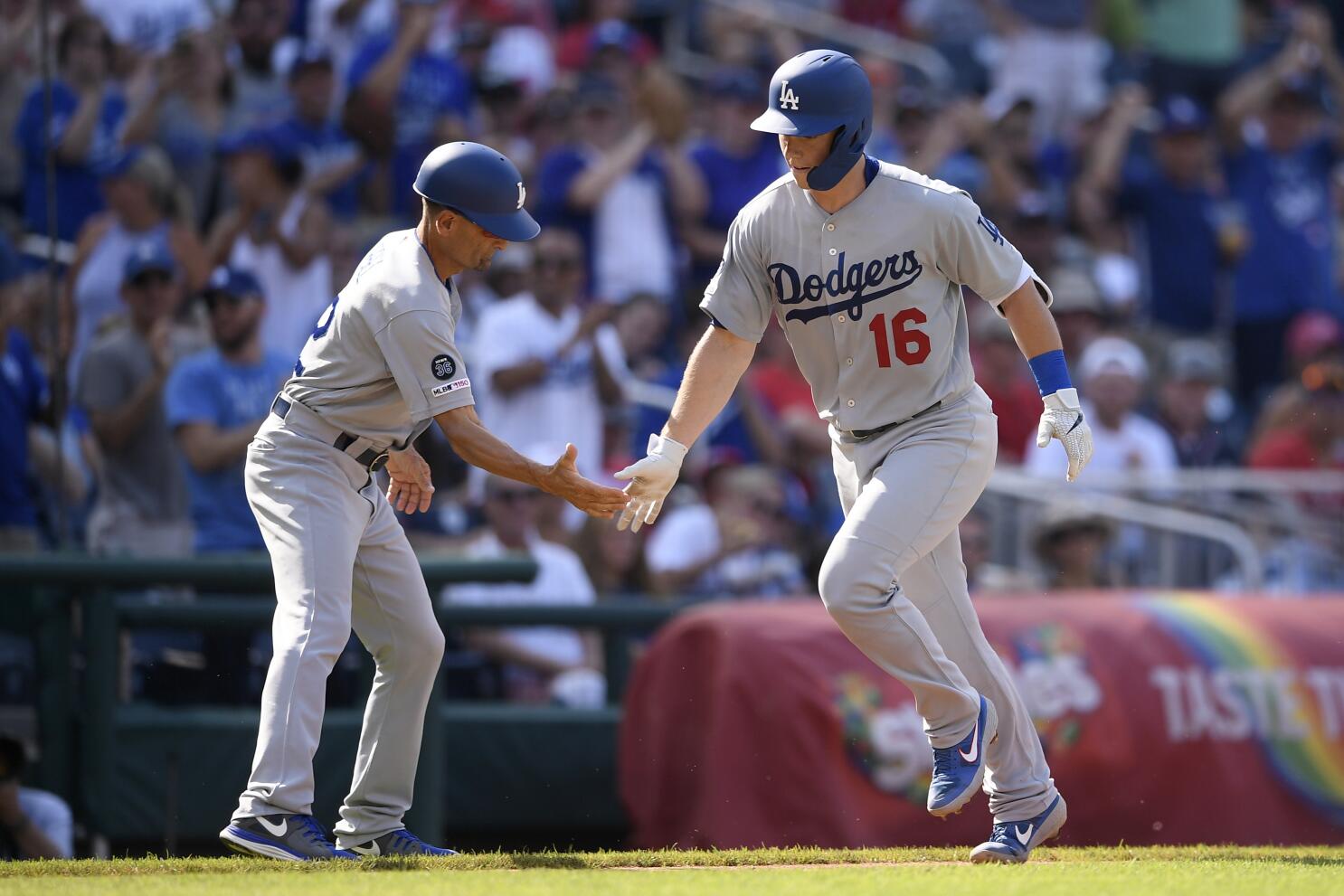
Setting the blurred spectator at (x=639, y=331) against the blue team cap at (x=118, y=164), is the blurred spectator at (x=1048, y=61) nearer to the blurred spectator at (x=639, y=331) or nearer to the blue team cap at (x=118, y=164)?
the blurred spectator at (x=639, y=331)

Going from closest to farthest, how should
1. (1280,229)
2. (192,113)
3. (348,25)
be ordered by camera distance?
(192,113) < (348,25) < (1280,229)

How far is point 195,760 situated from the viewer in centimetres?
787

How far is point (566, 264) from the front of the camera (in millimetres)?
10367

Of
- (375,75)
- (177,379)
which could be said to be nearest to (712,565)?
(177,379)

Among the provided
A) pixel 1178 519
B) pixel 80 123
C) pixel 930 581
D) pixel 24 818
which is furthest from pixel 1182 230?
pixel 24 818

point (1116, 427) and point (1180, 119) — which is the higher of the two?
point (1180, 119)

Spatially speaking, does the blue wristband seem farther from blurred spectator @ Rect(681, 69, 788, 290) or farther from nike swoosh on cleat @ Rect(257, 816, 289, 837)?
blurred spectator @ Rect(681, 69, 788, 290)

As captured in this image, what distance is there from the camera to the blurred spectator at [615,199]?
37.3ft

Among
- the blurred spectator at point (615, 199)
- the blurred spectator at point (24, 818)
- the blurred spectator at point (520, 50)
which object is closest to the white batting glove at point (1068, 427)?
the blurred spectator at point (24, 818)

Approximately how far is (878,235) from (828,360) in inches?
16.4

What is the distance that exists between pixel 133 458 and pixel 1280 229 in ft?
27.7

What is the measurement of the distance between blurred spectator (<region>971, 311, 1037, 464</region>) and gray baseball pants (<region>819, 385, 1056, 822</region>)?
4.97 meters

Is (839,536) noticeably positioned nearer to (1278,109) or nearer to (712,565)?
(712,565)

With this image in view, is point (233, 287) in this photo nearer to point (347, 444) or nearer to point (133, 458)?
point (133, 458)
